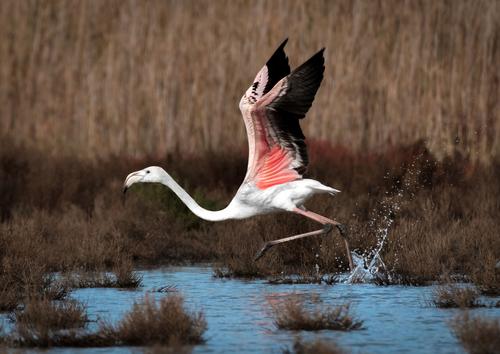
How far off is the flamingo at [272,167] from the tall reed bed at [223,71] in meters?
4.88

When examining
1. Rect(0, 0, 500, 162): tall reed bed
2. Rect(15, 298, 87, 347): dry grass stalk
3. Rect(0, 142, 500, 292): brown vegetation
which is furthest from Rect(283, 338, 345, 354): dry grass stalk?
Rect(0, 0, 500, 162): tall reed bed

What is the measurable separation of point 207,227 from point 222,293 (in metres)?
3.92

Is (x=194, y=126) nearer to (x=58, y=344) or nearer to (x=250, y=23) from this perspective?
(x=250, y=23)

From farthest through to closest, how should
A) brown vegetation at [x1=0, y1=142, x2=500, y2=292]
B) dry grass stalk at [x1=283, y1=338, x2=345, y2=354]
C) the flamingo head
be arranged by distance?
the flamingo head → brown vegetation at [x1=0, y1=142, x2=500, y2=292] → dry grass stalk at [x1=283, y1=338, x2=345, y2=354]

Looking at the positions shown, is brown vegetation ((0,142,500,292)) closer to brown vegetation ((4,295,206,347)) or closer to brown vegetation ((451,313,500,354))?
brown vegetation ((4,295,206,347))

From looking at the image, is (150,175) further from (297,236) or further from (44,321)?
(44,321)

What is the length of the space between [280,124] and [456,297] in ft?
9.36

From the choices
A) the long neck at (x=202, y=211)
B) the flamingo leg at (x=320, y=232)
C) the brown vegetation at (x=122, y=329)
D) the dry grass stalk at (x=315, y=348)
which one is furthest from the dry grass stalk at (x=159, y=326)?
the long neck at (x=202, y=211)

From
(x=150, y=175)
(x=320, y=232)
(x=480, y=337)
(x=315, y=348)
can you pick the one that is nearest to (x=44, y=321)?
(x=315, y=348)

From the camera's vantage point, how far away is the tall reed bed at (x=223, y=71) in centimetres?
1636

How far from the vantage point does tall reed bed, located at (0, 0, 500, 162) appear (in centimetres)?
1636

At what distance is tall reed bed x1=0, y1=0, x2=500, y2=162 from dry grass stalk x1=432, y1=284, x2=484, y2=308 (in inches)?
275

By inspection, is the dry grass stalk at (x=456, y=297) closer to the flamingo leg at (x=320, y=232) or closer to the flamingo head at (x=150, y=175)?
the flamingo leg at (x=320, y=232)

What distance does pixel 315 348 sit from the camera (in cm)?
653
